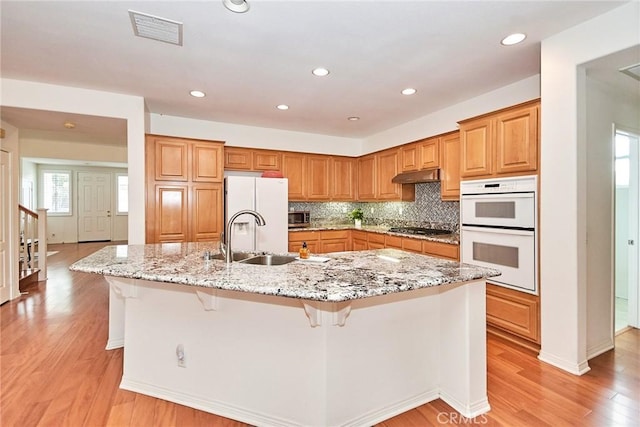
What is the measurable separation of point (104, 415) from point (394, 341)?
1.76 m

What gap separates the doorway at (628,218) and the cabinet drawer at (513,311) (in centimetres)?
111

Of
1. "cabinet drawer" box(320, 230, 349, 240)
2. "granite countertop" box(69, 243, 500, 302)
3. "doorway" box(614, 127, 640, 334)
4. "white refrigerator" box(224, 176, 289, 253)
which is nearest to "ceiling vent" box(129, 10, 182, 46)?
"granite countertop" box(69, 243, 500, 302)

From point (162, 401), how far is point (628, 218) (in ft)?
14.6

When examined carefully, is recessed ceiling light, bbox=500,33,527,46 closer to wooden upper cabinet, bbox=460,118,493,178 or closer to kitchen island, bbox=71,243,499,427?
wooden upper cabinet, bbox=460,118,493,178

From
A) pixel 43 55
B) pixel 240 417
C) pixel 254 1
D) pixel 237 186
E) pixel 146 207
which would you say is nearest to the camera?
pixel 240 417

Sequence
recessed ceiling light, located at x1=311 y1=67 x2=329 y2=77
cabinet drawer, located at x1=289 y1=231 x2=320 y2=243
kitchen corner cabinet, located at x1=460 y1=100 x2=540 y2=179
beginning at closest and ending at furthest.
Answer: kitchen corner cabinet, located at x1=460 y1=100 x2=540 y2=179 → recessed ceiling light, located at x1=311 y1=67 x2=329 y2=77 → cabinet drawer, located at x1=289 y1=231 x2=320 y2=243

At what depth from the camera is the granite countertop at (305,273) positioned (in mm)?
1323

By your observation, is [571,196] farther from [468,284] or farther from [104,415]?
[104,415]

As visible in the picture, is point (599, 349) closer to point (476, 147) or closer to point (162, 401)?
point (476, 147)

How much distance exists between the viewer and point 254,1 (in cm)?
187

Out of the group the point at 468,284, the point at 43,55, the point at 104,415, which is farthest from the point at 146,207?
the point at 468,284

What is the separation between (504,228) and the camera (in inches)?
108

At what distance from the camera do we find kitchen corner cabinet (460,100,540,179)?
2559 mm

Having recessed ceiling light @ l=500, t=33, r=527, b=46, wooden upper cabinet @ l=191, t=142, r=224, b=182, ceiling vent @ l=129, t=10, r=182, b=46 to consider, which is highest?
recessed ceiling light @ l=500, t=33, r=527, b=46
